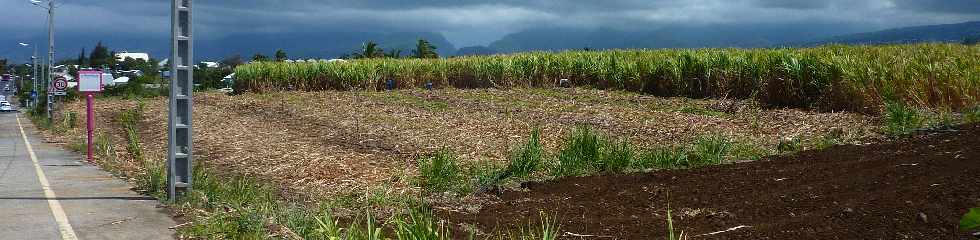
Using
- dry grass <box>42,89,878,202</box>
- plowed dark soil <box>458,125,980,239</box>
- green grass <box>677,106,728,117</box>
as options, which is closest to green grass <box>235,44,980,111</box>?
dry grass <box>42,89,878,202</box>

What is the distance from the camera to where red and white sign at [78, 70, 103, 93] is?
16688 millimetres

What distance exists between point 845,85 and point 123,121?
17.0m

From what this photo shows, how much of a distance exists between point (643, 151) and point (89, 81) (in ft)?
34.0

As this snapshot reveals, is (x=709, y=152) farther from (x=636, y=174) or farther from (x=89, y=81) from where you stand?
(x=89, y=81)

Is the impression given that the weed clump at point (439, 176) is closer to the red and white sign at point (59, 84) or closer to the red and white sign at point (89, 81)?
the red and white sign at point (89, 81)

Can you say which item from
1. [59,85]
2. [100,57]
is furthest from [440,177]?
[100,57]

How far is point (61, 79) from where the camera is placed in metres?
28.7

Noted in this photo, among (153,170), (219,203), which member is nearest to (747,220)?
(219,203)

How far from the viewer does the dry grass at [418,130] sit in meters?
11.7

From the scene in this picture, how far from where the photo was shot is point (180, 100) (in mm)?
9727

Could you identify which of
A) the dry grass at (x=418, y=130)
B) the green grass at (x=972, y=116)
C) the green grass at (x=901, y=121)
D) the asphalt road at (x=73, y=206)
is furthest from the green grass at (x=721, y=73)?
the asphalt road at (x=73, y=206)

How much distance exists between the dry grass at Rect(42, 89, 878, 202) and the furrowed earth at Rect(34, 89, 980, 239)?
4cm

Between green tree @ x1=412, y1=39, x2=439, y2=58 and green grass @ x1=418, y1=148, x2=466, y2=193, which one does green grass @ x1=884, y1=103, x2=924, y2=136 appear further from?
green tree @ x1=412, y1=39, x2=439, y2=58

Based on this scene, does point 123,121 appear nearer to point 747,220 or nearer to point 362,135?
point 362,135
